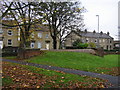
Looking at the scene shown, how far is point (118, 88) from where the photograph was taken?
613cm

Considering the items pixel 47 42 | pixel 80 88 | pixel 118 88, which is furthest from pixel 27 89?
pixel 47 42

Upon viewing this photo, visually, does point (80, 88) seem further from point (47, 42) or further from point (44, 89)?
point (47, 42)

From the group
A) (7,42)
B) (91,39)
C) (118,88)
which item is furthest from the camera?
(91,39)

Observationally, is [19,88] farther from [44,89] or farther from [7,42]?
[7,42]

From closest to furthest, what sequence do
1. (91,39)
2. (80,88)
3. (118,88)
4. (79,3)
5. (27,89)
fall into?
(27,89)
(80,88)
(118,88)
(79,3)
(91,39)

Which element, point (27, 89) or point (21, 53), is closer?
point (27, 89)

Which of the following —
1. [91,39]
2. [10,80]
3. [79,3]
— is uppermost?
[79,3]

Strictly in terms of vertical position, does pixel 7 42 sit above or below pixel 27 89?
above

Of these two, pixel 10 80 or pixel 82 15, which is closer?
pixel 10 80

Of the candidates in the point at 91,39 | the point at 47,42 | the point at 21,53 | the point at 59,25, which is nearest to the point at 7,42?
the point at 47,42

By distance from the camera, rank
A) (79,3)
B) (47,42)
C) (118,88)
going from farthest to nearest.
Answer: (47,42)
(79,3)
(118,88)

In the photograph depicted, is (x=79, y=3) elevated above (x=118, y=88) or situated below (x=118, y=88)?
above

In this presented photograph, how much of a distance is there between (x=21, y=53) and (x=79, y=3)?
50.5ft

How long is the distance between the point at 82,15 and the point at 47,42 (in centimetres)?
2419
